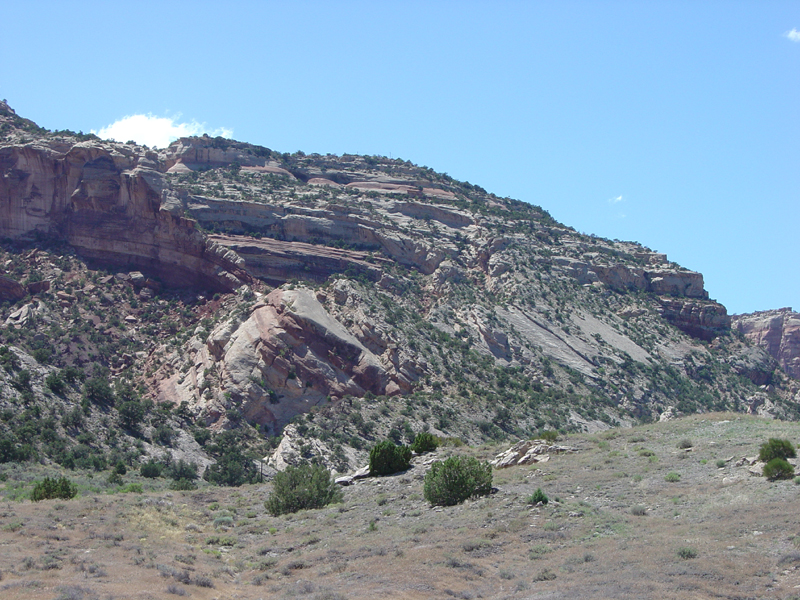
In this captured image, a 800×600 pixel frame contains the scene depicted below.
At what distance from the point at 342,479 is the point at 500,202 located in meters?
70.2

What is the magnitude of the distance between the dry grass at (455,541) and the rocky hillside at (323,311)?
15.7 meters

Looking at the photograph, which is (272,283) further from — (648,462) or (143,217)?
(648,462)

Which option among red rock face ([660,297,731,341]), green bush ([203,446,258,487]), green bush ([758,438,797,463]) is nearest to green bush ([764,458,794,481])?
green bush ([758,438,797,463])

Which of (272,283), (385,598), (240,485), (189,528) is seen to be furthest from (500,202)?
(385,598)

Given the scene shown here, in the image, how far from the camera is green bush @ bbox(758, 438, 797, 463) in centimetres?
2394

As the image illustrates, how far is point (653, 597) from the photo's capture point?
1329cm

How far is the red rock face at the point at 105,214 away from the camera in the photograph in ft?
193

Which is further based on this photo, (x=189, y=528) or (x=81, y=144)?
(x=81, y=144)

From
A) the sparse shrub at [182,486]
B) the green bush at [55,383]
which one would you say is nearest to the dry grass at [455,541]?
the sparse shrub at [182,486]

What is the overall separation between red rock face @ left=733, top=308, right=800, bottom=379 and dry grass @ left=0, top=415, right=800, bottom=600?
8823cm

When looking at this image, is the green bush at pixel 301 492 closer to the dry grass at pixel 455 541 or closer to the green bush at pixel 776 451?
the dry grass at pixel 455 541

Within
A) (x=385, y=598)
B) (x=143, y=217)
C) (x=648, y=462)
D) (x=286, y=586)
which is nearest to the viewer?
(x=385, y=598)

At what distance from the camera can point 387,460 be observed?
32.4m

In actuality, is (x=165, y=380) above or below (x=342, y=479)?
above
